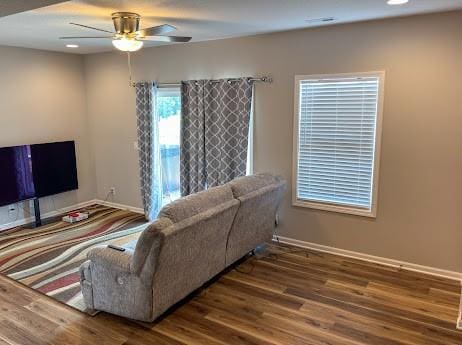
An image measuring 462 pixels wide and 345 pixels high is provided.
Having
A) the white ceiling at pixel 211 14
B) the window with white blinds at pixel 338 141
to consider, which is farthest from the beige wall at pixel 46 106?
the window with white blinds at pixel 338 141

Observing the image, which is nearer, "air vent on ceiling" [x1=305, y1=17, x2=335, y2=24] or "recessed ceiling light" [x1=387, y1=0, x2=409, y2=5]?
"recessed ceiling light" [x1=387, y1=0, x2=409, y2=5]

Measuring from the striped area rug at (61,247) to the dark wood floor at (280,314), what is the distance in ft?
0.57

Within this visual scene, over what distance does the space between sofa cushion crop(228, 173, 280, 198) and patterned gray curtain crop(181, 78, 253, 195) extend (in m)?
0.76

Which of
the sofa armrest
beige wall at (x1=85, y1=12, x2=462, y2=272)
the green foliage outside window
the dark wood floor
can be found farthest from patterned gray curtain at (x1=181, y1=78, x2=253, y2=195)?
the sofa armrest

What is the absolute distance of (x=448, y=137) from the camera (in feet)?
11.8

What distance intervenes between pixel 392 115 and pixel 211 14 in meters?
2.11

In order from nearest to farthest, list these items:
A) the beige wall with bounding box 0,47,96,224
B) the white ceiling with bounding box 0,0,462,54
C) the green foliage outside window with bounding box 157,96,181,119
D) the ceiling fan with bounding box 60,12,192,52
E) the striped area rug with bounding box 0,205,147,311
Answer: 1. the white ceiling with bounding box 0,0,462,54
2. the ceiling fan with bounding box 60,12,192,52
3. the striped area rug with bounding box 0,205,147,311
4. the beige wall with bounding box 0,47,96,224
5. the green foliage outside window with bounding box 157,96,181,119

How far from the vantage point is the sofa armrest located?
2.86m

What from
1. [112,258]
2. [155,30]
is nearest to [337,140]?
[155,30]

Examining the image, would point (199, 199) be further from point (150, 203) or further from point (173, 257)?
point (150, 203)

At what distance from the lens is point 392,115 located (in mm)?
3844

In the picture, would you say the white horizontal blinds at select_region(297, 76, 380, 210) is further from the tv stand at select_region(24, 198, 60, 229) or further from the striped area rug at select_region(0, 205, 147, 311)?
the tv stand at select_region(24, 198, 60, 229)

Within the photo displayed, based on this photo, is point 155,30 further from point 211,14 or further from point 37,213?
point 37,213

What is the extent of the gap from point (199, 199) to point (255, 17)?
1.83m
